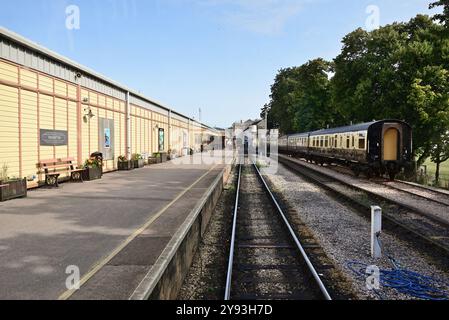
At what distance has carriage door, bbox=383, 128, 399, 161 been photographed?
1978 centimetres

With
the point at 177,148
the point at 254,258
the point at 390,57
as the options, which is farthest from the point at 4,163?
the point at 177,148

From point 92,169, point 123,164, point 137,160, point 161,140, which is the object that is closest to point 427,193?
point 92,169

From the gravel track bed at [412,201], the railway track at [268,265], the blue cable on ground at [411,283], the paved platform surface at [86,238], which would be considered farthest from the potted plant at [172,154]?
the blue cable on ground at [411,283]

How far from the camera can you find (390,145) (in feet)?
65.2

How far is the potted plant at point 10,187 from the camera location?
36.1ft

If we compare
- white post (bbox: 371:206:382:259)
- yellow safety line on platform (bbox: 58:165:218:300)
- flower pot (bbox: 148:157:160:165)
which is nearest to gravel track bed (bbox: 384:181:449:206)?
white post (bbox: 371:206:382:259)

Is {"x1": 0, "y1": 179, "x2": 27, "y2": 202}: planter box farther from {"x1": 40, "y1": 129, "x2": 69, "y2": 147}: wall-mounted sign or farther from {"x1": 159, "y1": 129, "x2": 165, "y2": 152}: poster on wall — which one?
{"x1": 159, "y1": 129, "x2": 165, "y2": 152}: poster on wall

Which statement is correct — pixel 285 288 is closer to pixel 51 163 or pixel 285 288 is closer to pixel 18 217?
pixel 18 217

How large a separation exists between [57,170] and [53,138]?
4.27 ft

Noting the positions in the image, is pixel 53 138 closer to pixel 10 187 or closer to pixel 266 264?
pixel 10 187

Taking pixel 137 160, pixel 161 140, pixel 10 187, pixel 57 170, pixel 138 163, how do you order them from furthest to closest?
pixel 161 140 → pixel 138 163 → pixel 137 160 → pixel 57 170 → pixel 10 187

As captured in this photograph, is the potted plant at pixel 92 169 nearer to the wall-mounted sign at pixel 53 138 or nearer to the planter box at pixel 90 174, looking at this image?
the planter box at pixel 90 174
